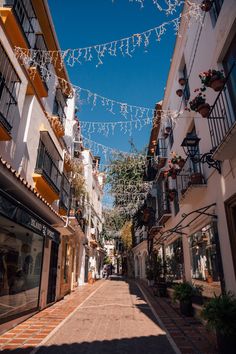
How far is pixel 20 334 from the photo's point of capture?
595cm

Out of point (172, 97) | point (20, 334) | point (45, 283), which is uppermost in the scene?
point (172, 97)

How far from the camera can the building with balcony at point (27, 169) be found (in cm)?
669

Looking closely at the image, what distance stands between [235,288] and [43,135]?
28.4 ft

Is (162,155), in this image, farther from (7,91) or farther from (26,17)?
(7,91)

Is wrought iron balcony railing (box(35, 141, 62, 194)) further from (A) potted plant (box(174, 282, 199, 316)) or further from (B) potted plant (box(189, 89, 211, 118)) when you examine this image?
(A) potted plant (box(174, 282, 199, 316))

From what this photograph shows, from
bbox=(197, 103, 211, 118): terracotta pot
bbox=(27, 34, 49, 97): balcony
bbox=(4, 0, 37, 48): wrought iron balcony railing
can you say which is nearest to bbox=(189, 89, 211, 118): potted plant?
bbox=(197, 103, 211, 118): terracotta pot

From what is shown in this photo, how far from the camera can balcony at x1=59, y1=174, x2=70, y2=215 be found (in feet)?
45.2

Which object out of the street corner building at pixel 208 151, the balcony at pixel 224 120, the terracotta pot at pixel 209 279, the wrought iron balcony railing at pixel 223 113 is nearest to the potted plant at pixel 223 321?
the street corner building at pixel 208 151

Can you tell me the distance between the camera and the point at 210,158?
22.0ft

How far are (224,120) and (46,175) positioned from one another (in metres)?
7.13

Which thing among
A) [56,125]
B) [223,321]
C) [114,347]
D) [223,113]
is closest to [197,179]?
[223,113]

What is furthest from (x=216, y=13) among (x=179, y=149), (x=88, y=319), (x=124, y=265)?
(x=124, y=265)

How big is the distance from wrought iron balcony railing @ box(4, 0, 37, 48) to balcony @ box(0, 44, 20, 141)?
1689 millimetres

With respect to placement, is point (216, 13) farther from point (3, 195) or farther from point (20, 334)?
point (20, 334)
